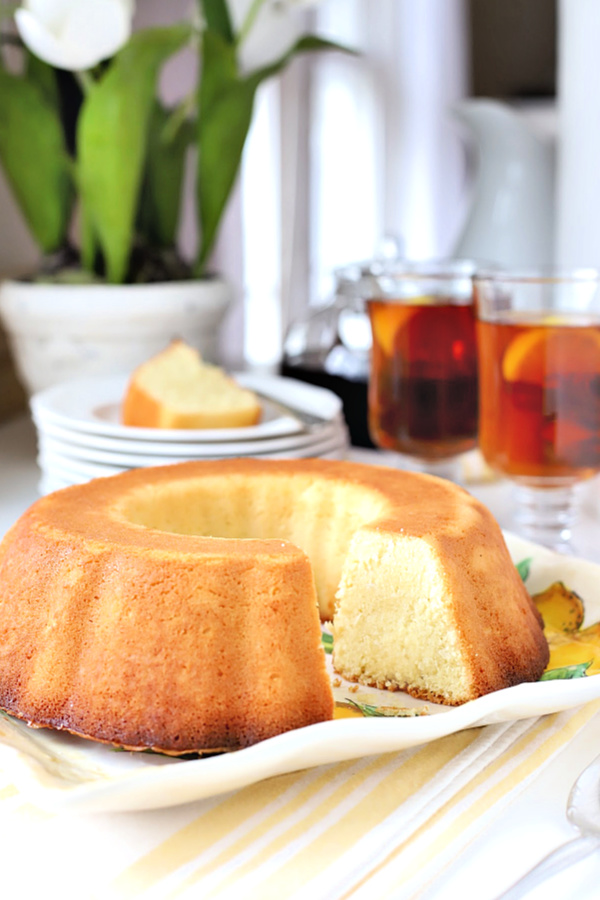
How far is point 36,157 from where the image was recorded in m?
1.08

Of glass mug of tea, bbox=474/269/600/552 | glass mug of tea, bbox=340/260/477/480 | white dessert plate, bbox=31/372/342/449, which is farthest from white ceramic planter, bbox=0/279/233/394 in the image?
glass mug of tea, bbox=474/269/600/552

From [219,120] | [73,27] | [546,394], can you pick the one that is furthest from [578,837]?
[219,120]

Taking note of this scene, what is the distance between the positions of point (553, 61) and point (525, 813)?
7.14 feet

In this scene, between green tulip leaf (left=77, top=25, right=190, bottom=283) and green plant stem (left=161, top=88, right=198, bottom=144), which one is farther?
green plant stem (left=161, top=88, right=198, bottom=144)

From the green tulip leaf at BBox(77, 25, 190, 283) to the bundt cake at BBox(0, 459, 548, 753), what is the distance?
49 cm

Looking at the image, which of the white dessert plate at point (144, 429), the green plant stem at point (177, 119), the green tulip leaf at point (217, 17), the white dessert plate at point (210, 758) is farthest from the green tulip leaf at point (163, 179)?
the white dessert plate at point (210, 758)

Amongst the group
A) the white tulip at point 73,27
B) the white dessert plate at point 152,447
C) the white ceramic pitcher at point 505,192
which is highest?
the white tulip at point 73,27

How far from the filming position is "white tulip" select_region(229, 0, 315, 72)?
1.07 meters

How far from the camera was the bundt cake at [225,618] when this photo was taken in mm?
470

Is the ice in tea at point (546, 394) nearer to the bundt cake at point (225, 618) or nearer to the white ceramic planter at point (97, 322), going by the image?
the bundt cake at point (225, 618)

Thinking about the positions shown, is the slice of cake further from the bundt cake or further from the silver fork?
the silver fork

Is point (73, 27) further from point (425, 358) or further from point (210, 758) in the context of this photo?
point (210, 758)

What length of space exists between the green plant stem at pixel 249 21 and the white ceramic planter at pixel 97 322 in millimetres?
260

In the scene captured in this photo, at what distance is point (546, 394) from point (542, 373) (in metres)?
0.02
